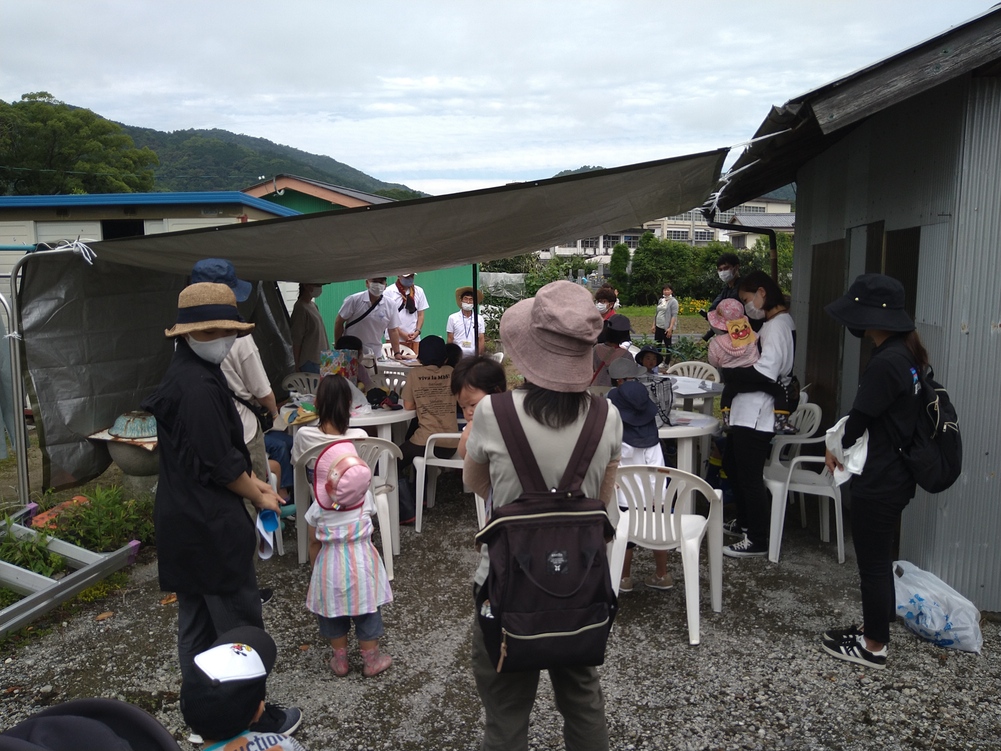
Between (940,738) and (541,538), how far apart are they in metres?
2.03

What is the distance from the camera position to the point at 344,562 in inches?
121

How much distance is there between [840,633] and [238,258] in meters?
4.10

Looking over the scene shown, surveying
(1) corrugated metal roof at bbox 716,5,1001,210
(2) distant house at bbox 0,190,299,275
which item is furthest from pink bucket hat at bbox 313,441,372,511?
(2) distant house at bbox 0,190,299,275

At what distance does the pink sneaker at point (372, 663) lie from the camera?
3156 mm

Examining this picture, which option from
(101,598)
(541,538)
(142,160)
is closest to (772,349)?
(541,538)

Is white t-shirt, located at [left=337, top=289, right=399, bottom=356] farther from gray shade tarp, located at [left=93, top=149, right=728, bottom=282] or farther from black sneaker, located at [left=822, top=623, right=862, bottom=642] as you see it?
black sneaker, located at [left=822, top=623, right=862, bottom=642]

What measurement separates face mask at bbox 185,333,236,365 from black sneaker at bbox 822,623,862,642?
296 centimetres

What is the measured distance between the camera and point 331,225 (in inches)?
152

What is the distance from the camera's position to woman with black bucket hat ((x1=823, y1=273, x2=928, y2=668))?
2877mm

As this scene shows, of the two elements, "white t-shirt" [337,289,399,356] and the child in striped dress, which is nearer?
the child in striped dress

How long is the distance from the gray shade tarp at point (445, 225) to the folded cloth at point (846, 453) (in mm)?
1391

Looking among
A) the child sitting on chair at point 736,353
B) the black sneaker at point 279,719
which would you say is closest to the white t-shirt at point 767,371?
the child sitting on chair at point 736,353

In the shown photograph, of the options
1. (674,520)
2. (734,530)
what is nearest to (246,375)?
(674,520)

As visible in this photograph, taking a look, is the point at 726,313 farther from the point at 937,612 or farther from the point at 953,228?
the point at 937,612
